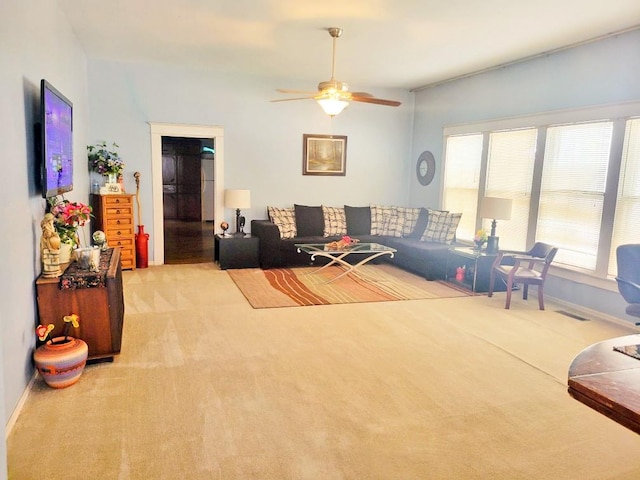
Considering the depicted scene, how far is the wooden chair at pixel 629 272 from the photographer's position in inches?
147

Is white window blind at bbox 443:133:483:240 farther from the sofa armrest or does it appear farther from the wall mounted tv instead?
the wall mounted tv

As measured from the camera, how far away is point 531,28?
14.5 ft

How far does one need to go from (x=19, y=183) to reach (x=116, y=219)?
130 inches

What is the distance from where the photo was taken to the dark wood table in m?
1.35

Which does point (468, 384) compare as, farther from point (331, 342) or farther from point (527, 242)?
point (527, 242)

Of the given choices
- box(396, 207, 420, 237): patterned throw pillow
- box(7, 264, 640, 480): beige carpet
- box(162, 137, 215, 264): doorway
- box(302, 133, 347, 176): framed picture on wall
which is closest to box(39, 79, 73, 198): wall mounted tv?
box(7, 264, 640, 480): beige carpet

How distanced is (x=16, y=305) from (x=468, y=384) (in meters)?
2.85

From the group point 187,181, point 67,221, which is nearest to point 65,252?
point 67,221

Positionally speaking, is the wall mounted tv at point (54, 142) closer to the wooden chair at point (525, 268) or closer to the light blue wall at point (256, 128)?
the light blue wall at point (256, 128)

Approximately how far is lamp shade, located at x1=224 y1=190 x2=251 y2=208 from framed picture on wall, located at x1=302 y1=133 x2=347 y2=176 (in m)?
1.22

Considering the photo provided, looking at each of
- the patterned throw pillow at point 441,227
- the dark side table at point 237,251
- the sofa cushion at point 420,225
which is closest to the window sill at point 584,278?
the patterned throw pillow at point 441,227

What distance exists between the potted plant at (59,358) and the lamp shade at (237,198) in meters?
3.77

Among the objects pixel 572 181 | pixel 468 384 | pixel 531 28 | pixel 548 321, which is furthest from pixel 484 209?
pixel 468 384

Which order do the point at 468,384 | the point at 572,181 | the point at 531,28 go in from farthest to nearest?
1. the point at 572,181
2. the point at 531,28
3. the point at 468,384
